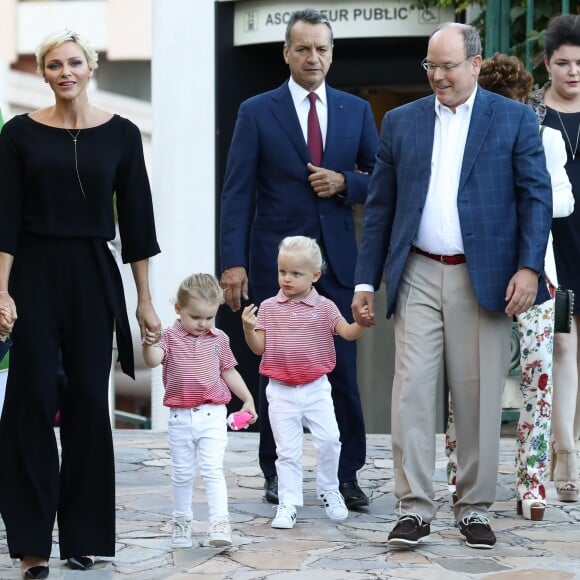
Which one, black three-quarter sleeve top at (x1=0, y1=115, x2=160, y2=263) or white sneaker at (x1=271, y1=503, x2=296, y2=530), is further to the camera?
white sneaker at (x1=271, y1=503, x2=296, y2=530)

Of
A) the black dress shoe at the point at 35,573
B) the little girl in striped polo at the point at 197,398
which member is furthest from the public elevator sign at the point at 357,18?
the black dress shoe at the point at 35,573

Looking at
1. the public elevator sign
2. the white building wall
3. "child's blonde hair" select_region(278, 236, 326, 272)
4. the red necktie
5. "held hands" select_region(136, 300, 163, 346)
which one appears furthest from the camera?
the white building wall

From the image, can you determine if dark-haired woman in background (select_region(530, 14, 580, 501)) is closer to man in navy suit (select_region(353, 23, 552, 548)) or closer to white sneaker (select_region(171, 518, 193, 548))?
man in navy suit (select_region(353, 23, 552, 548))

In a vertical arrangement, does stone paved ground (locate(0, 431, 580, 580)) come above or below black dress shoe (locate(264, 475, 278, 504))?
below

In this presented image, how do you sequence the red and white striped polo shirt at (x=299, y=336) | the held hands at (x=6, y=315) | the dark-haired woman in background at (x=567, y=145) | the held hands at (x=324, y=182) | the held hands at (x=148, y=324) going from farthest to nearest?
the dark-haired woman in background at (x=567, y=145)
the held hands at (x=324, y=182)
the red and white striped polo shirt at (x=299, y=336)
the held hands at (x=148, y=324)
the held hands at (x=6, y=315)

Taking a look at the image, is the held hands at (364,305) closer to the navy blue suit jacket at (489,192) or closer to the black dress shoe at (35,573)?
the navy blue suit jacket at (489,192)

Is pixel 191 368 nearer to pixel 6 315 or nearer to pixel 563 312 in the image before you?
pixel 6 315

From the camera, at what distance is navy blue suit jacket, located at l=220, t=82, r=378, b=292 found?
24.6ft

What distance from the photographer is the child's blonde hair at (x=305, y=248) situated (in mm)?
6930

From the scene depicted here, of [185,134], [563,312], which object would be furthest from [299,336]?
[185,134]

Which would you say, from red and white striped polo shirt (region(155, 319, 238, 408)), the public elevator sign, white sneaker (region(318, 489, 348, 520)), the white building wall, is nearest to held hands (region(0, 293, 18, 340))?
red and white striped polo shirt (region(155, 319, 238, 408))

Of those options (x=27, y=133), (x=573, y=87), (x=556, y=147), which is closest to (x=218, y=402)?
(x=27, y=133)

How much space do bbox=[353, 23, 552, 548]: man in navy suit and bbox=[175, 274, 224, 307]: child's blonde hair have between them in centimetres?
68

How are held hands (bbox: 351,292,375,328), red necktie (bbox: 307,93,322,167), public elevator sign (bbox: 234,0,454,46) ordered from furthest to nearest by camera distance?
public elevator sign (bbox: 234,0,454,46) < red necktie (bbox: 307,93,322,167) < held hands (bbox: 351,292,375,328)
